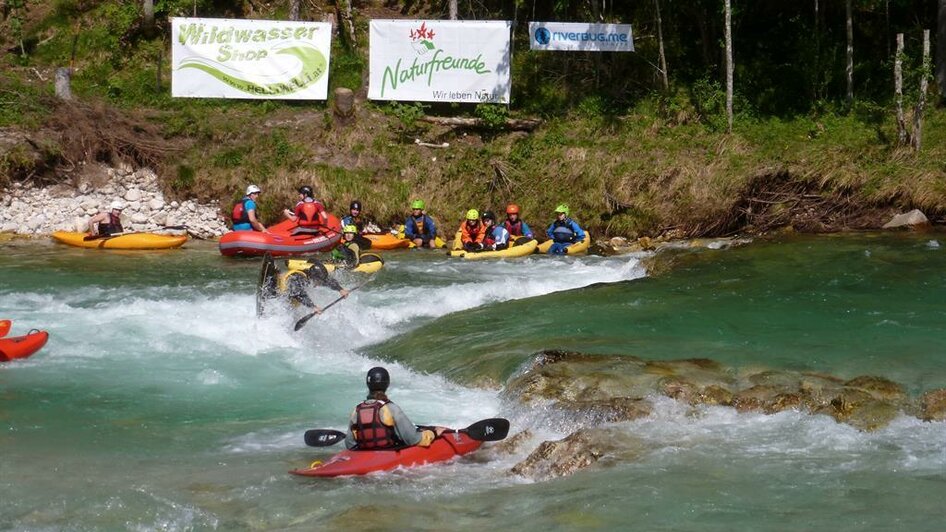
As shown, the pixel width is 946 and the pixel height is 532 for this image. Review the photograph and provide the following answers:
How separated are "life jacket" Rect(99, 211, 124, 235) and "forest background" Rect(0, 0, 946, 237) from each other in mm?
1846

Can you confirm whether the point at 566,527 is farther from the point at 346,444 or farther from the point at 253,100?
the point at 253,100

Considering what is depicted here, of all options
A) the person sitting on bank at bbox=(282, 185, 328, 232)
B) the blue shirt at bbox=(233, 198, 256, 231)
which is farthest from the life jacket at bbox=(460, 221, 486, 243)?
the blue shirt at bbox=(233, 198, 256, 231)

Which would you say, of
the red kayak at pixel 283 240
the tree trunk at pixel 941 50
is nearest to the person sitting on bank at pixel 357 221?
the red kayak at pixel 283 240

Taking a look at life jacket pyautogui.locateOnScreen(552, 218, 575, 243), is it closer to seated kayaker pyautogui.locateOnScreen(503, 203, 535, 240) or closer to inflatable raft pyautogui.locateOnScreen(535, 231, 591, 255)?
inflatable raft pyautogui.locateOnScreen(535, 231, 591, 255)

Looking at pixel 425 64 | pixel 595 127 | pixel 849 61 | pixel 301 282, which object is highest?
pixel 849 61

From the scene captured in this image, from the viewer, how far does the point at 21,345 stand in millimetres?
10812

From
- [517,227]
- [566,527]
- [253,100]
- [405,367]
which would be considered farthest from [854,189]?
[566,527]

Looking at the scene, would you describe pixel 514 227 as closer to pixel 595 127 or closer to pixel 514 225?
pixel 514 225

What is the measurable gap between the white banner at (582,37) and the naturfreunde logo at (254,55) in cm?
427

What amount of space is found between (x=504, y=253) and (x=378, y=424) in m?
9.53

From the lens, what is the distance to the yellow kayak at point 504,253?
1692 centimetres

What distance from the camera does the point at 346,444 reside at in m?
7.83

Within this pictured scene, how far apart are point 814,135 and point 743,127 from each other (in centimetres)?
132

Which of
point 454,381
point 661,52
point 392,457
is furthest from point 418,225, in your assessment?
point 392,457
